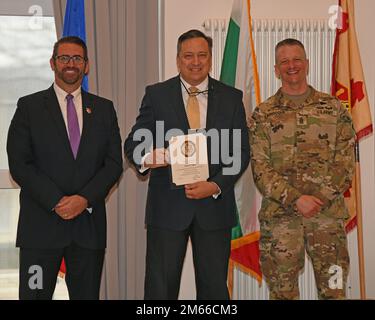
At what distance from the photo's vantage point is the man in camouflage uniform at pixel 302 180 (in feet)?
10.6

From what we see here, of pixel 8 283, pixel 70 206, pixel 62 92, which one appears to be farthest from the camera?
pixel 8 283

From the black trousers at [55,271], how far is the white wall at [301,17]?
1259mm

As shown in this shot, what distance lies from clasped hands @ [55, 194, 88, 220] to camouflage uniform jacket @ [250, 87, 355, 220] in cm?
97

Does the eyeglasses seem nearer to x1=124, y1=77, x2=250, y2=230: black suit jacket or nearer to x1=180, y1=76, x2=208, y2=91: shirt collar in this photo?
x1=124, y1=77, x2=250, y2=230: black suit jacket

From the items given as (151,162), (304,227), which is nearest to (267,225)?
(304,227)

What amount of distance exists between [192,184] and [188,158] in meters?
0.14

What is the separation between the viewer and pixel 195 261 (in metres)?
3.19

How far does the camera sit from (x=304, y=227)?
10.8 ft

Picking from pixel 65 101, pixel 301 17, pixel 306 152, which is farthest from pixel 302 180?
pixel 301 17

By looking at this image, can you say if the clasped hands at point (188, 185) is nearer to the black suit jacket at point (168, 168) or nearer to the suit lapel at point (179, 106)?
Result: the black suit jacket at point (168, 168)

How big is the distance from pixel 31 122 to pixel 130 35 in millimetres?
1238

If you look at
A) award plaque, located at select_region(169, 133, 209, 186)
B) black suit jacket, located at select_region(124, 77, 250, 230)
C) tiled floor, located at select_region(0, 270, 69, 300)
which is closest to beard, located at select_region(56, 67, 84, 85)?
black suit jacket, located at select_region(124, 77, 250, 230)

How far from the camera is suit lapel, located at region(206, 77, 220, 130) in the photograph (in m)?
3.18

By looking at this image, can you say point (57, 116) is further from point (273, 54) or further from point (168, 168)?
point (273, 54)
